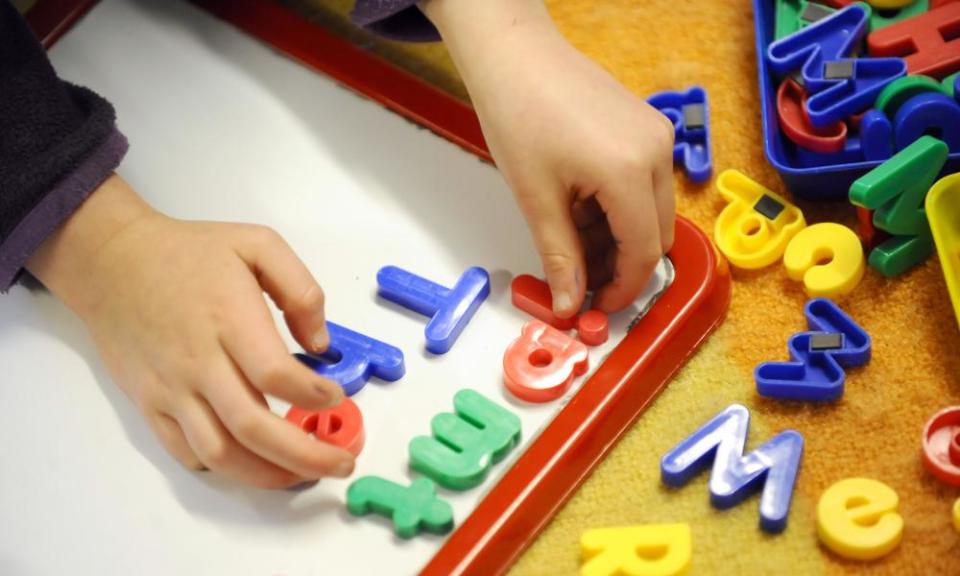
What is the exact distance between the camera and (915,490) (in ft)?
1.92

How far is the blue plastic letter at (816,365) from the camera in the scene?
0.62m

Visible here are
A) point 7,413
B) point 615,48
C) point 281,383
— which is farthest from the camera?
point 615,48

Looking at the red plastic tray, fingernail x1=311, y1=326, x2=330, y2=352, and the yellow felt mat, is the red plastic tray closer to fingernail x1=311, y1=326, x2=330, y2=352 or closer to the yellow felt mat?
the yellow felt mat

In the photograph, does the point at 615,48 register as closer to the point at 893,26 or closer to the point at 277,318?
the point at 893,26

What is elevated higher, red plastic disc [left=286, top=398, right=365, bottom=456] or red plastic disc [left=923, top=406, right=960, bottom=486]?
red plastic disc [left=923, top=406, right=960, bottom=486]

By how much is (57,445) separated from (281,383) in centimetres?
18

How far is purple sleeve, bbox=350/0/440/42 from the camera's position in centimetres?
75

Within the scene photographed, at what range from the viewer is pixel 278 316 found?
0.69 metres

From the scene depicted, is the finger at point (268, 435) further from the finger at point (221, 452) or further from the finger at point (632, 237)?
the finger at point (632, 237)

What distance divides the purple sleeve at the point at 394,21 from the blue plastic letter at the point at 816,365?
33 cm

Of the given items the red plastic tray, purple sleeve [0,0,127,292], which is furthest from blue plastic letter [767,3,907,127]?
purple sleeve [0,0,127,292]

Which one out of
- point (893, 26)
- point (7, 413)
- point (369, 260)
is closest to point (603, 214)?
point (369, 260)

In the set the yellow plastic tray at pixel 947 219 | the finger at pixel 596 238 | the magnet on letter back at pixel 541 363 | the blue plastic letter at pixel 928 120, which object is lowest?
the magnet on letter back at pixel 541 363

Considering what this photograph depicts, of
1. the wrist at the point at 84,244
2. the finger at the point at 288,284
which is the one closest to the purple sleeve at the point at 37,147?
the wrist at the point at 84,244
